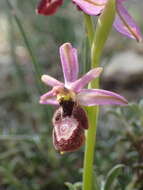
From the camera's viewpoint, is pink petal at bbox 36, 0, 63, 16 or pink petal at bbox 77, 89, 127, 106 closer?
pink petal at bbox 77, 89, 127, 106

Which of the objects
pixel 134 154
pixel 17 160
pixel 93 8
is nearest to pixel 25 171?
pixel 17 160

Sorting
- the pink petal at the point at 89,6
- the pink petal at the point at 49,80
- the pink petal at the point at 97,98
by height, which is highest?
the pink petal at the point at 89,6

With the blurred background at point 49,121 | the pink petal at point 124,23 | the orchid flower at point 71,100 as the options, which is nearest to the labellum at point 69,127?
the orchid flower at point 71,100

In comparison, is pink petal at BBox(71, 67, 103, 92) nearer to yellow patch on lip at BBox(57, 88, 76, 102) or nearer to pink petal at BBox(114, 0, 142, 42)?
yellow patch on lip at BBox(57, 88, 76, 102)

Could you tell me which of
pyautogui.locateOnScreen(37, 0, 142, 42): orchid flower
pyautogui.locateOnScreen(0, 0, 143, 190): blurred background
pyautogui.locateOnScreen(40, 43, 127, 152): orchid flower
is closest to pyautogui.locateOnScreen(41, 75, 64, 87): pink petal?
pyautogui.locateOnScreen(40, 43, 127, 152): orchid flower

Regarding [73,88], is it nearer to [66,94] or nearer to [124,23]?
[66,94]

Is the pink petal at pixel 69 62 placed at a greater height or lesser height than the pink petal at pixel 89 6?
lesser

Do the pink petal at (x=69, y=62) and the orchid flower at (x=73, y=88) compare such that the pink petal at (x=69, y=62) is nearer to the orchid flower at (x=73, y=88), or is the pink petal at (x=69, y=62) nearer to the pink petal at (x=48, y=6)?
the orchid flower at (x=73, y=88)
